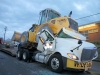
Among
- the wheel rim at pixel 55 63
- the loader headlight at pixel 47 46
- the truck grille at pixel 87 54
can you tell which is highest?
the loader headlight at pixel 47 46

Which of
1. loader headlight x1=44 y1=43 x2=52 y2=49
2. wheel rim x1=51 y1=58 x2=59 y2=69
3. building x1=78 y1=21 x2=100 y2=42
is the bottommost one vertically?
wheel rim x1=51 y1=58 x2=59 y2=69

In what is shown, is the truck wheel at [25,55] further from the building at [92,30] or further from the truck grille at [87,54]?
the building at [92,30]

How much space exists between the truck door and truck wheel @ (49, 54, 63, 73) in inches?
24.0

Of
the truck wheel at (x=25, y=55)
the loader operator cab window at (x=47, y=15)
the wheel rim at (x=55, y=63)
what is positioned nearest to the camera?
the wheel rim at (x=55, y=63)

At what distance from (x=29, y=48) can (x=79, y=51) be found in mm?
5122

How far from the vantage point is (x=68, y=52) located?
22.5 ft

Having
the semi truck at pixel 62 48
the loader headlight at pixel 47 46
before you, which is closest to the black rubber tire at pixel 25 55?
the semi truck at pixel 62 48

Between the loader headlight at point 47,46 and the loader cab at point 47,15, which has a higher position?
the loader cab at point 47,15

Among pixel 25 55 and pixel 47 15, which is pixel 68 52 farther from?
pixel 47 15

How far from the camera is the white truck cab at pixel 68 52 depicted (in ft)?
22.0

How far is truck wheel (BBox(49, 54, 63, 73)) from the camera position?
6.99 meters

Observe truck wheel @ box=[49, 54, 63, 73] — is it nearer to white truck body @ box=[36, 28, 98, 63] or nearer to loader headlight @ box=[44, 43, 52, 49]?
white truck body @ box=[36, 28, 98, 63]

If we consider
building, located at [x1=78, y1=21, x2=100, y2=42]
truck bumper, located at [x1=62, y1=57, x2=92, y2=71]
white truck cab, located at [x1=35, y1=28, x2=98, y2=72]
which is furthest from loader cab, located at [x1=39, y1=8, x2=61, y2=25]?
building, located at [x1=78, y1=21, x2=100, y2=42]

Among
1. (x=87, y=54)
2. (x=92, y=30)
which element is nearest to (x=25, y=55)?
(x=87, y=54)
